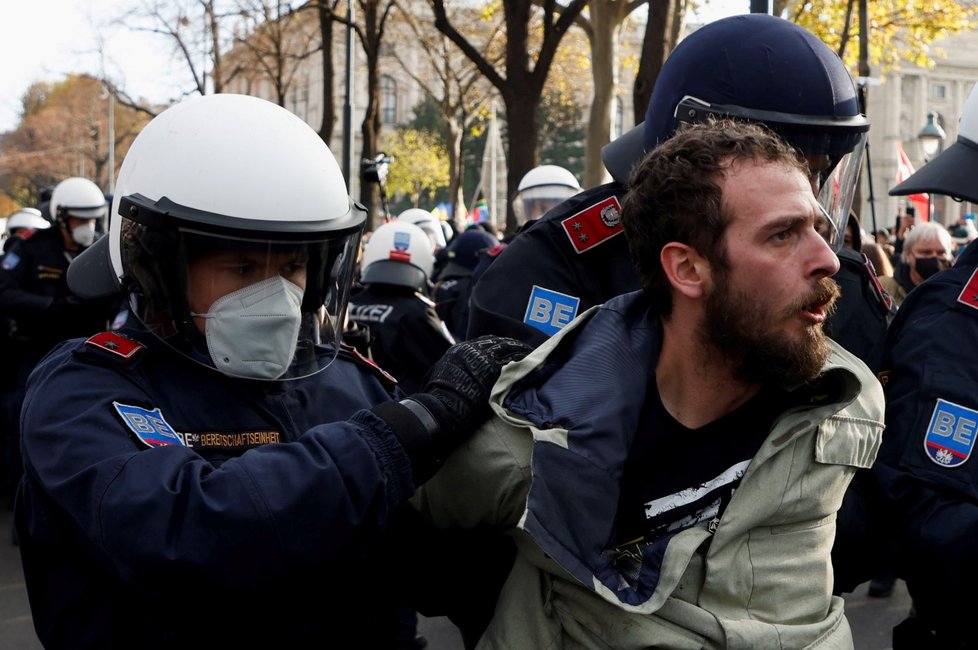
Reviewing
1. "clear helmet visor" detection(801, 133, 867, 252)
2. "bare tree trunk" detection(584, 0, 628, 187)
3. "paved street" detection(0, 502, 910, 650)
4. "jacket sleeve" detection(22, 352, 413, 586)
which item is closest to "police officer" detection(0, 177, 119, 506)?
"paved street" detection(0, 502, 910, 650)

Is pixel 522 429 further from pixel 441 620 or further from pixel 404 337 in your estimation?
pixel 404 337

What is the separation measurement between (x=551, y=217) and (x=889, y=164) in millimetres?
67422

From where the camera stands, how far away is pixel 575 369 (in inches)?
75.3

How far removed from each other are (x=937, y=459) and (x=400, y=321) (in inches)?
171

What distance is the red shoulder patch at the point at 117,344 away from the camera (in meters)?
1.93

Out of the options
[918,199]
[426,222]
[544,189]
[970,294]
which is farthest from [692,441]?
[918,199]

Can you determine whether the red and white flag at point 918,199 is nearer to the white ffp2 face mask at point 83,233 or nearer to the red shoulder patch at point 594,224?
the white ffp2 face mask at point 83,233

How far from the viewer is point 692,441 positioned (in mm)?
1975

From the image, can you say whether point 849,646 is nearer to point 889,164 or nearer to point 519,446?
point 519,446

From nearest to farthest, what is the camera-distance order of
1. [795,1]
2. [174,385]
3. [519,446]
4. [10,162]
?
[519,446] < [174,385] < [795,1] < [10,162]

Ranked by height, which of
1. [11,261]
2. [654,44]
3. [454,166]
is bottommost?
[454,166]

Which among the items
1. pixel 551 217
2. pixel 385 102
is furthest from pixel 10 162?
pixel 551 217

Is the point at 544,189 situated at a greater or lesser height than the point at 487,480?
lesser

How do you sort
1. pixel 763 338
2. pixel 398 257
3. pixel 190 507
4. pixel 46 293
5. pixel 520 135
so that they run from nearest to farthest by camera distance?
pixel 190 507 < pixel 763 338 < pixel 398 257 < pixel 46 293 < pixel 520 135
